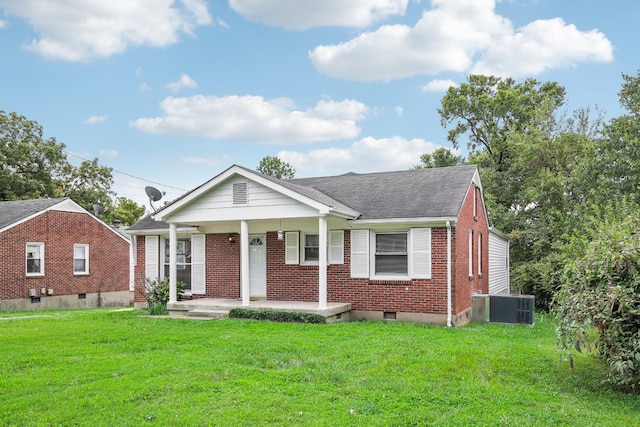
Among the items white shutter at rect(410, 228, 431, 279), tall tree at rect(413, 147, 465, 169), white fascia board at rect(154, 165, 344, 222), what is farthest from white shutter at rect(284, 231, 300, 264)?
tall tree at rect(413, 147, 465, 169)

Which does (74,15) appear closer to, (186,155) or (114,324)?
(114,324)

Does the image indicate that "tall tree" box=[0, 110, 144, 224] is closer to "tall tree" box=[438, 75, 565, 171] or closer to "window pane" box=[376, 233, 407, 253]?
"tall tree" box=[438, 75, 565, 171]

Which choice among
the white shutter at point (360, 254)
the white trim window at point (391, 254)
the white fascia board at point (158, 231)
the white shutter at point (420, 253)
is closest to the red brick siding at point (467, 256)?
A: the white shutter at point (420, 253)

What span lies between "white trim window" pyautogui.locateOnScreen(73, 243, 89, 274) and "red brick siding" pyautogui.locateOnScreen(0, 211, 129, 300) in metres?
0.21

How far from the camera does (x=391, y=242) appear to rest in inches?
528

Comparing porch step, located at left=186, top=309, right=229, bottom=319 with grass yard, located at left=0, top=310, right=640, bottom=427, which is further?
porch step, located at left=186, top=309, right=229, bottom=319

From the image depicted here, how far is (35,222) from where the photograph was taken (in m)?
21.3

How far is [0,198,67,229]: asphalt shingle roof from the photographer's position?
814 inches

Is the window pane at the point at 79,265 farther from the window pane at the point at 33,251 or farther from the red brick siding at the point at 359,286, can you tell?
the red brick siding at the point at 359,286

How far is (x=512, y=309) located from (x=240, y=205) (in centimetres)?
795

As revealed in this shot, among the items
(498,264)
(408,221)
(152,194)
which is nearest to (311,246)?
(408,221)

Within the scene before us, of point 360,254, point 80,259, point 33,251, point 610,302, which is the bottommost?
point 80,259

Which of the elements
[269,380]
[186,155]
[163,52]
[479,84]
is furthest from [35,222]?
[479,84]

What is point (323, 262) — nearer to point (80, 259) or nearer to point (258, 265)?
point (258, 265)
